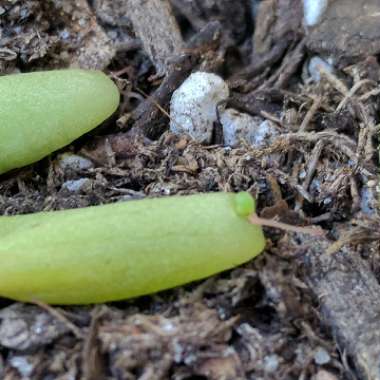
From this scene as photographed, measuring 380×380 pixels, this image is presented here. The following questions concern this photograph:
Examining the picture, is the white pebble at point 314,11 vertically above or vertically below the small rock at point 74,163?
above

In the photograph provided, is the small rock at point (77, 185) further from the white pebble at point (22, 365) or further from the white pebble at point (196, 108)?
the white pebble at point (22, 365)

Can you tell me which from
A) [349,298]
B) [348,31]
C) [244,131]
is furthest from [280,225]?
[348,31]

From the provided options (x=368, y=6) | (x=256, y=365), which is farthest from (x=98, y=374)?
(x=368, y=6)

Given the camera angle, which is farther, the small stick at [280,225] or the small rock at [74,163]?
the small rock at [74,163]

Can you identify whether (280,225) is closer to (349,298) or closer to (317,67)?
(349,298)

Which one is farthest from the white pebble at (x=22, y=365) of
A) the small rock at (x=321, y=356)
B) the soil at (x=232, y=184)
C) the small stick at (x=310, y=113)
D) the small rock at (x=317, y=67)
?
the small rock at (x=317, y=67)
